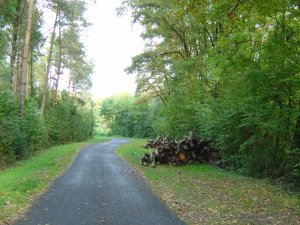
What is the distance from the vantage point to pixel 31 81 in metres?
28.8

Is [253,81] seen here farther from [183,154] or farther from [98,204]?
[183,154]

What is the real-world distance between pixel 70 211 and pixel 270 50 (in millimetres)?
7591

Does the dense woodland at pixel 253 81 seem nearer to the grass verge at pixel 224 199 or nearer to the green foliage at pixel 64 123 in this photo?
the grass verge at pixel 224 199

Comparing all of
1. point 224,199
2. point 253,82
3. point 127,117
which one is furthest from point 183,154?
point 127,117

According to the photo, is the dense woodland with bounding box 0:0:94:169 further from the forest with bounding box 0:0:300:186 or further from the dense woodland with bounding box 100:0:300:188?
the dense woodland with bounding box 100:0:300:188

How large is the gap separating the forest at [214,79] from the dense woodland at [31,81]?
2.9 inches

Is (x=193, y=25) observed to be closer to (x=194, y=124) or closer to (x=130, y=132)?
(x=194, y=124)

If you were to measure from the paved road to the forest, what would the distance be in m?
4.84

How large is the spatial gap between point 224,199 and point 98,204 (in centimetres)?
366

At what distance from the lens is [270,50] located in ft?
28.7

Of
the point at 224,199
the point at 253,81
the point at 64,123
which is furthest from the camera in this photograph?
the point at 64,123

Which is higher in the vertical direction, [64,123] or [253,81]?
[253,81]

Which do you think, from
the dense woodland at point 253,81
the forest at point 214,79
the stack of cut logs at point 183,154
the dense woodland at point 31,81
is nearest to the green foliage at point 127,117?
the dense woodland at point 31,81

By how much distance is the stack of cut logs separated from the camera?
1490 cm
